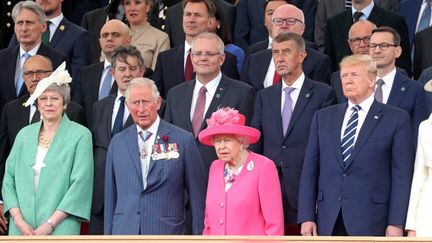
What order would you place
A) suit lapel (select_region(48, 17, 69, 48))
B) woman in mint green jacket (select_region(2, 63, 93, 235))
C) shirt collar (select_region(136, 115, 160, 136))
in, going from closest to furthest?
shirt collar (select_region(136, 115, 160, 136)) → woman in mint green jacket (select_region(2, 63, 93, 235)) → suit lapel (select_region(48, 17, 69, 48))

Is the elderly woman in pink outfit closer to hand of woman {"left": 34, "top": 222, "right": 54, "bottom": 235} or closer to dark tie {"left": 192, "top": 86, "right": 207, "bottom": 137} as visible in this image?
dark tie {"left": 192, "top": 86, "right": 207, "bottom": 137}

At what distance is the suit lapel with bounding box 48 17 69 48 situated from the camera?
48.1ft

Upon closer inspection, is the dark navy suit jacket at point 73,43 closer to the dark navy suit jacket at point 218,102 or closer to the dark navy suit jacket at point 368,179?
the dark navy suit jacket at point 218,102

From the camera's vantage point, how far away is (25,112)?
12.9 metres

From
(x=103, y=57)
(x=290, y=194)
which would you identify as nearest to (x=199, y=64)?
(x=290, y=194)

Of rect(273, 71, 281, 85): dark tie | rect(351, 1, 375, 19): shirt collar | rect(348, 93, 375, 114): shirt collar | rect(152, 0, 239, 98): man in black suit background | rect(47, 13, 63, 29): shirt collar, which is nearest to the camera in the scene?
rect(348, 93, 375, 114): shirt collar

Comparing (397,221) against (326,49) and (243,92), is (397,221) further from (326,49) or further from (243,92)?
(326,49)

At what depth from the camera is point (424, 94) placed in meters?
12.1

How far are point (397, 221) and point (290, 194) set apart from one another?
115 centimetres

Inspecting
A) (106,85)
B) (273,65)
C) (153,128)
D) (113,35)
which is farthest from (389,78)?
(113,35)

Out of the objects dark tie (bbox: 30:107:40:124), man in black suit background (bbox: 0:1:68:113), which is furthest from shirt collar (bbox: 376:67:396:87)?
man in black suit background (bbox: 0:1:68:113)

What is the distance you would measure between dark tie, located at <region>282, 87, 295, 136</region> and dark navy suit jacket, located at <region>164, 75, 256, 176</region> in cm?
30

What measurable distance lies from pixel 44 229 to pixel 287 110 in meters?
2.28

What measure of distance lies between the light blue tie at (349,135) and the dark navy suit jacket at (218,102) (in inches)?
45.9
